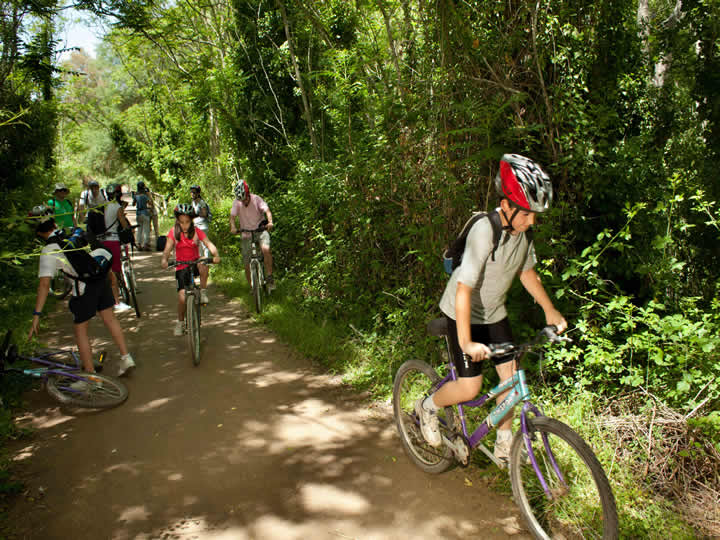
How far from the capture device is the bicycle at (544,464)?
256 cm

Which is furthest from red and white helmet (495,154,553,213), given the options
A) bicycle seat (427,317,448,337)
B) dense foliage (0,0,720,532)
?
dense foliage (0,0,720,532)

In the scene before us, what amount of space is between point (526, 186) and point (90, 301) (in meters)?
4.87

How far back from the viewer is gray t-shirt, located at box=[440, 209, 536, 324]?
290cm

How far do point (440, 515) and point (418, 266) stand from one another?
3211mm

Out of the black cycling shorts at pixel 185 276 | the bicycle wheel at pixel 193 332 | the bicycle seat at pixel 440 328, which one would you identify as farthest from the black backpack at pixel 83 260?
the bicycle seat at pixel 440 328

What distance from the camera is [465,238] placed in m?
3.11

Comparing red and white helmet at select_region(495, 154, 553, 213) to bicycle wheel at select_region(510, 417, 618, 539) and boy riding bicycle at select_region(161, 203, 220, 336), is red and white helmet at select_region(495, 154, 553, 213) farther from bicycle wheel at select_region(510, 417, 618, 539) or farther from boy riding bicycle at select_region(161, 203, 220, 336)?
boy riding bicycle at select_region(161, 203, 220, 336)

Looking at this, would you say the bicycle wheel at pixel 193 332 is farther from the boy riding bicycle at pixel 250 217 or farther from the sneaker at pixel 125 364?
the boy riding bicycle at pixel 250 217

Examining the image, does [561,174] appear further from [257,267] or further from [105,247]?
[105,247]

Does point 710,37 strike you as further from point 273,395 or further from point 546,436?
point 273,395

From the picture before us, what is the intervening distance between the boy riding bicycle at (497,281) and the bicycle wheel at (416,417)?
209mm

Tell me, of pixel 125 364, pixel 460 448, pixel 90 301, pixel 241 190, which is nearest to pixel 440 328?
pixel 460 448

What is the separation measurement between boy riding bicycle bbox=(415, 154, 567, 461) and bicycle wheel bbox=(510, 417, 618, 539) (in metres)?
0.25

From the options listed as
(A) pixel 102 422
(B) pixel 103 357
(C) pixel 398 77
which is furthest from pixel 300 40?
(A) pixel 102 422
